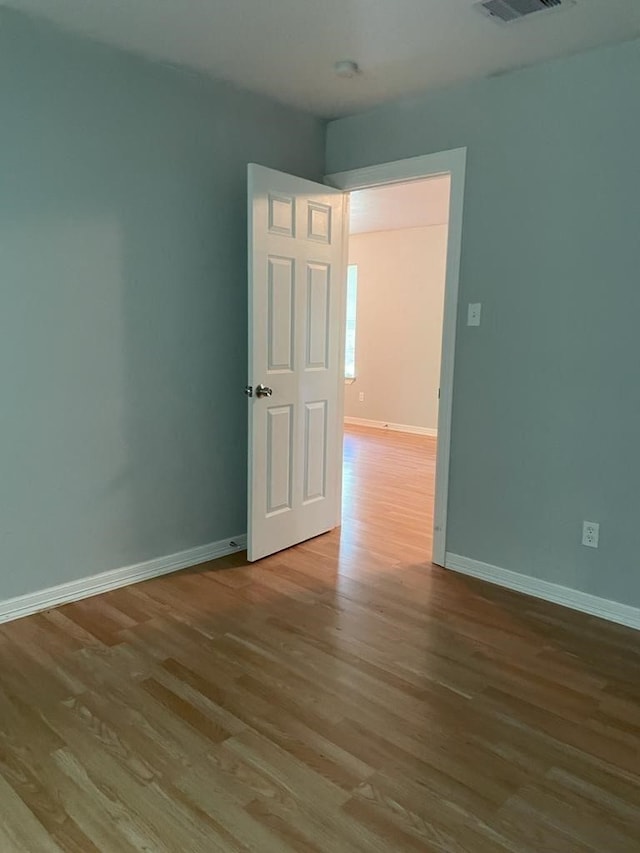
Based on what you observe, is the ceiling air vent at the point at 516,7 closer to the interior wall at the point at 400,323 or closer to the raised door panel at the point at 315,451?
the raised door panel at the point at 315,451

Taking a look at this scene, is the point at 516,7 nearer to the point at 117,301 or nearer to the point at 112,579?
the point at 117,301

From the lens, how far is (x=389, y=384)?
7992mm

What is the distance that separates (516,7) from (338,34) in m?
0.69

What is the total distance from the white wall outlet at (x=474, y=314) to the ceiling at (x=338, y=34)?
106 centimetres

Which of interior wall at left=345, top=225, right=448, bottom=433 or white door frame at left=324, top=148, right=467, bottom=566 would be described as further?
interior wall at left=345, top=225, right=448, bottom=433

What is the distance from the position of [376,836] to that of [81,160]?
2.71 metres

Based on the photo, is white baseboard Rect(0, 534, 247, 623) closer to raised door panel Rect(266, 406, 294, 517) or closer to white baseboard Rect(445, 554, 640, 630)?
raised door panel Rect(266, 406, 294, 517)

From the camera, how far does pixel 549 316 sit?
290 cm

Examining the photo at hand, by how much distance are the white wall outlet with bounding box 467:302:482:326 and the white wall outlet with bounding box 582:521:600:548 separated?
1097 mm

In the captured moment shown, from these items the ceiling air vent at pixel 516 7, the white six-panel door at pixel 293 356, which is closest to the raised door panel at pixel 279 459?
the white six-panel door at pixel 293 356

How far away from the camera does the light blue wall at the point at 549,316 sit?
8.77 ft

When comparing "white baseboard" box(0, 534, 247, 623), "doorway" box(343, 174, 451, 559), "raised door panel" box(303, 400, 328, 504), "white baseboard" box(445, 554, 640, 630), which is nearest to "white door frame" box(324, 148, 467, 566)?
"white baseboard" box(445, 554, 640, 630)

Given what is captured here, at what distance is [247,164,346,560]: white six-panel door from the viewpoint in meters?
3.16

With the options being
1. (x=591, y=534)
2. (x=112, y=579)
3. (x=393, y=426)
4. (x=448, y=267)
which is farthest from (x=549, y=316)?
(x=393, y=426)
